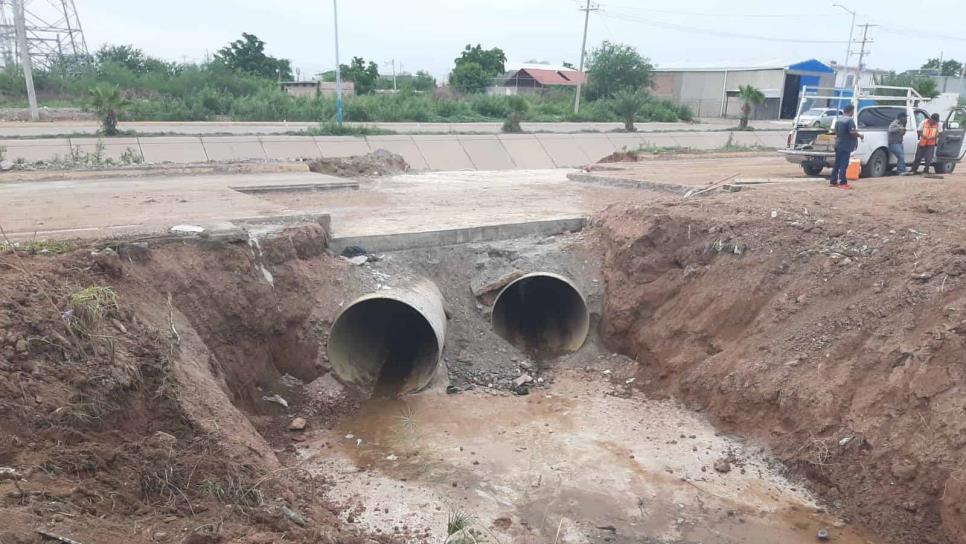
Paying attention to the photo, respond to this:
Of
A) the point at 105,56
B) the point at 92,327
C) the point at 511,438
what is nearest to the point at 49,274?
the point at 92,327

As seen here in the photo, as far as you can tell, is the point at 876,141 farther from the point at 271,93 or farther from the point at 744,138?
the point at 271,93

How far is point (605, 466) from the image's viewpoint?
6.65 meters

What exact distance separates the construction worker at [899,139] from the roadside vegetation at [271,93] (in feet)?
46.8

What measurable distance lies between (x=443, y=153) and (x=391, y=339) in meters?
13.8

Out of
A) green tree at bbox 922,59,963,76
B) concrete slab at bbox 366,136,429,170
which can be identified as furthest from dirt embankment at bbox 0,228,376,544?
green tree at bbox 922,59,963,76

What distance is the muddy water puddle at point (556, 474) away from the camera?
5.69 m

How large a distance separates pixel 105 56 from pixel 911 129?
47.7m

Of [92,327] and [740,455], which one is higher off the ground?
[92,327]

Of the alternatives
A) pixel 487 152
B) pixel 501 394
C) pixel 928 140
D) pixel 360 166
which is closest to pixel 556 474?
pixel 501 394

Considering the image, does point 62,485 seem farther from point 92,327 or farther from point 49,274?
point 49,274

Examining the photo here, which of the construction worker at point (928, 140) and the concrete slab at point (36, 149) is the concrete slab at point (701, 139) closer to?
the construction worker at point (928, 140)

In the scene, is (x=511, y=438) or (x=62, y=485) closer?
(x=62, y=485)

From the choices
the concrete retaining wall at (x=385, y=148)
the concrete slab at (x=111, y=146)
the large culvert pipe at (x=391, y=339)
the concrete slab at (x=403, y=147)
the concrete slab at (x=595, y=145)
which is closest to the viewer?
the large culvert pipe at (x=391, y=339)

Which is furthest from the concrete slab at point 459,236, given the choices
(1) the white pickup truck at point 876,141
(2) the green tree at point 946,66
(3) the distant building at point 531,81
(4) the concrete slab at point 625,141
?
(2) the green tree at point 946,66
